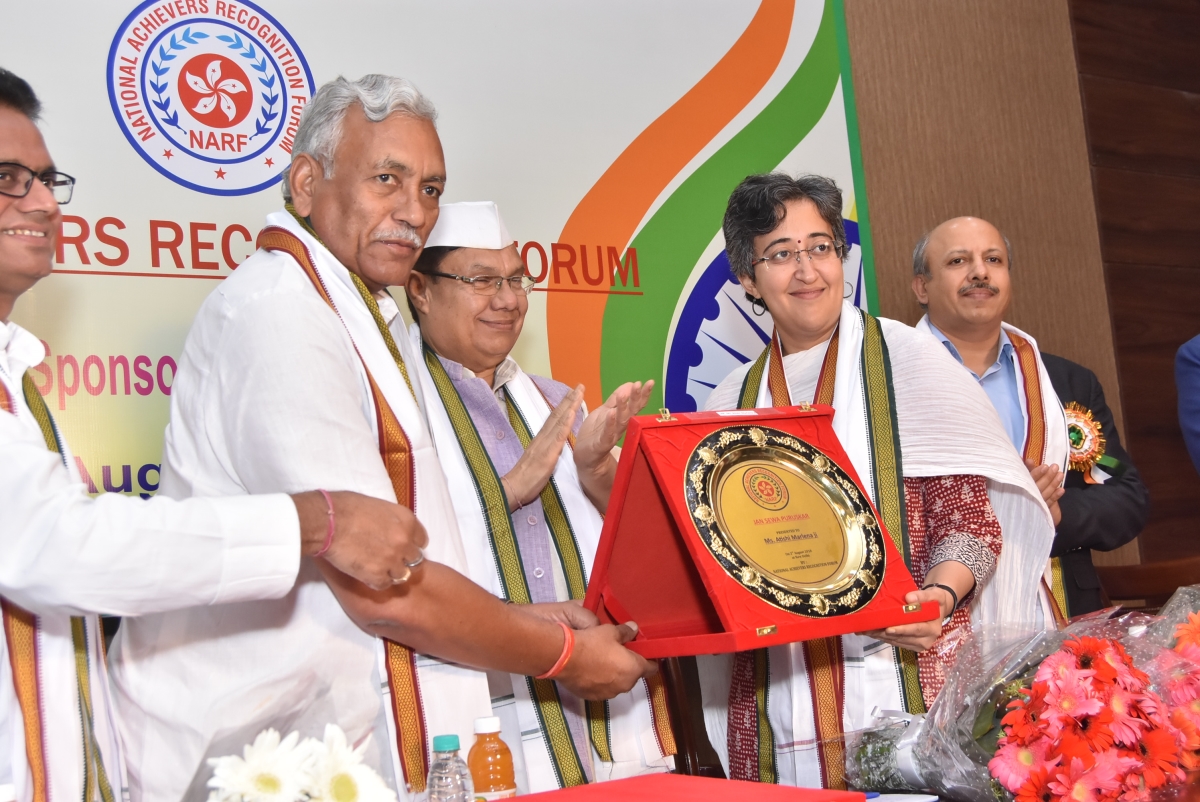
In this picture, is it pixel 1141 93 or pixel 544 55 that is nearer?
pixel 544 55

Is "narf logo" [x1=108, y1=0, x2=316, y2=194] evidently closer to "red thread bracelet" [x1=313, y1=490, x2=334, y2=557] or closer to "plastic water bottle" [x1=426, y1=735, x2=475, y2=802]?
"red thread bracelet" [x1=313, y1=490, x2=334, y2=557]

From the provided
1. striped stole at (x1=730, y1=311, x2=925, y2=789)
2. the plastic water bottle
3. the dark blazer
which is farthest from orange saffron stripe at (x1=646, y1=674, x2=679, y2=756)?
the dark blazer

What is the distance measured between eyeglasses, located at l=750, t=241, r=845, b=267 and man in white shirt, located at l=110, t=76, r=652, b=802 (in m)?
0.99

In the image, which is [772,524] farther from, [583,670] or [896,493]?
[896,493]

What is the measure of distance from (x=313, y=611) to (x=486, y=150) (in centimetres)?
172

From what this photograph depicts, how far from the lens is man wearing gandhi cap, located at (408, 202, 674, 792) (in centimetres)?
198

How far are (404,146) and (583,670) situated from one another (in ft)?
3.01

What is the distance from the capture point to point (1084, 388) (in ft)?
10.6

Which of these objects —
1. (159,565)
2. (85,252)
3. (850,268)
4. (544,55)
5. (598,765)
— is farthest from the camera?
(850,268)

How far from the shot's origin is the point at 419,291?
2.52m

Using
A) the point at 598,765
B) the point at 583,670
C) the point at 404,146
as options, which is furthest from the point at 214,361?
the point at 598,765

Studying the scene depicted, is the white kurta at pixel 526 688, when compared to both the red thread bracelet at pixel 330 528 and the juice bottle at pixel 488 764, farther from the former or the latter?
the red thread bracelet at pixel 330 528

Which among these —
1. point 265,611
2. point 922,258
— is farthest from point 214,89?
point 922,258

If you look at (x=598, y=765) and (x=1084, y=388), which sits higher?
(x=1084, y=388)
